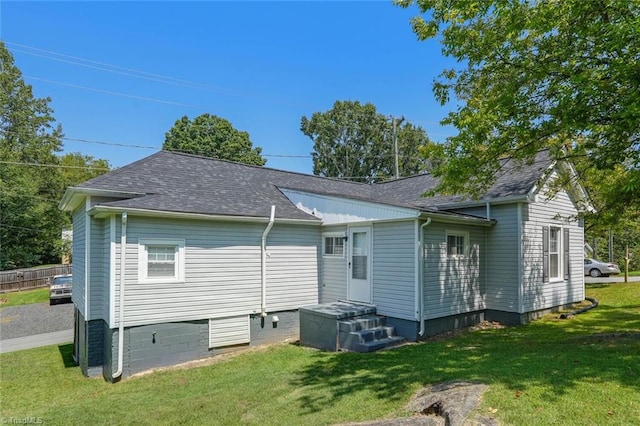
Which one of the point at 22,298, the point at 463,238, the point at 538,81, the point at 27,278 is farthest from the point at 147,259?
the point at 27,278

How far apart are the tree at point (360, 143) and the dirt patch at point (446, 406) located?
32810 millimetres

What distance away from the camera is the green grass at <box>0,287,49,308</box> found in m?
18.9

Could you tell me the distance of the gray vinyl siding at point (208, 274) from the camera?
25.2 ft

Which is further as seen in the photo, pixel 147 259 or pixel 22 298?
pixel 22 298

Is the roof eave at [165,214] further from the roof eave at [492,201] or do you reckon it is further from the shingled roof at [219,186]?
the roof eave at [492,201]

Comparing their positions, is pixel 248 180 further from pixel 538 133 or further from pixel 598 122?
pixel 598 122

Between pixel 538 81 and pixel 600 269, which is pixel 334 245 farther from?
pixel 600 269

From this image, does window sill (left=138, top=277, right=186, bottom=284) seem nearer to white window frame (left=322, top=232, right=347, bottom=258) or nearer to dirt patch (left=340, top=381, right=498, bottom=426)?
white window frame (left=322, top=232, right=347, bottom=258)

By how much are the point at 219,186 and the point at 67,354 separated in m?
6.18

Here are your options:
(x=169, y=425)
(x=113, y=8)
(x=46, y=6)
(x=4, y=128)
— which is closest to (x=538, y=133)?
(x=169, y=425)

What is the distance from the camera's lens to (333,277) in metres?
10.4

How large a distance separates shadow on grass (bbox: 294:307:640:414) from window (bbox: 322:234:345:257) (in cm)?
326

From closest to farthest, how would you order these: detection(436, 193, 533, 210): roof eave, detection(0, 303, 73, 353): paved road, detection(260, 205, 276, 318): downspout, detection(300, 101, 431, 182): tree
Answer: detection(260, 205, 276, 318): downspout
detection(436, 193, 533, 210): roof eave
detection(0, 303, 73, 353): paved road
detection(300, 101, 431, 182): tree

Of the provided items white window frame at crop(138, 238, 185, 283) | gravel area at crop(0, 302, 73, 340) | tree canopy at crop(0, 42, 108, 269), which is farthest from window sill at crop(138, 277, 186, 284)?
tree canopy at crop(0, 42, 108, 269)
